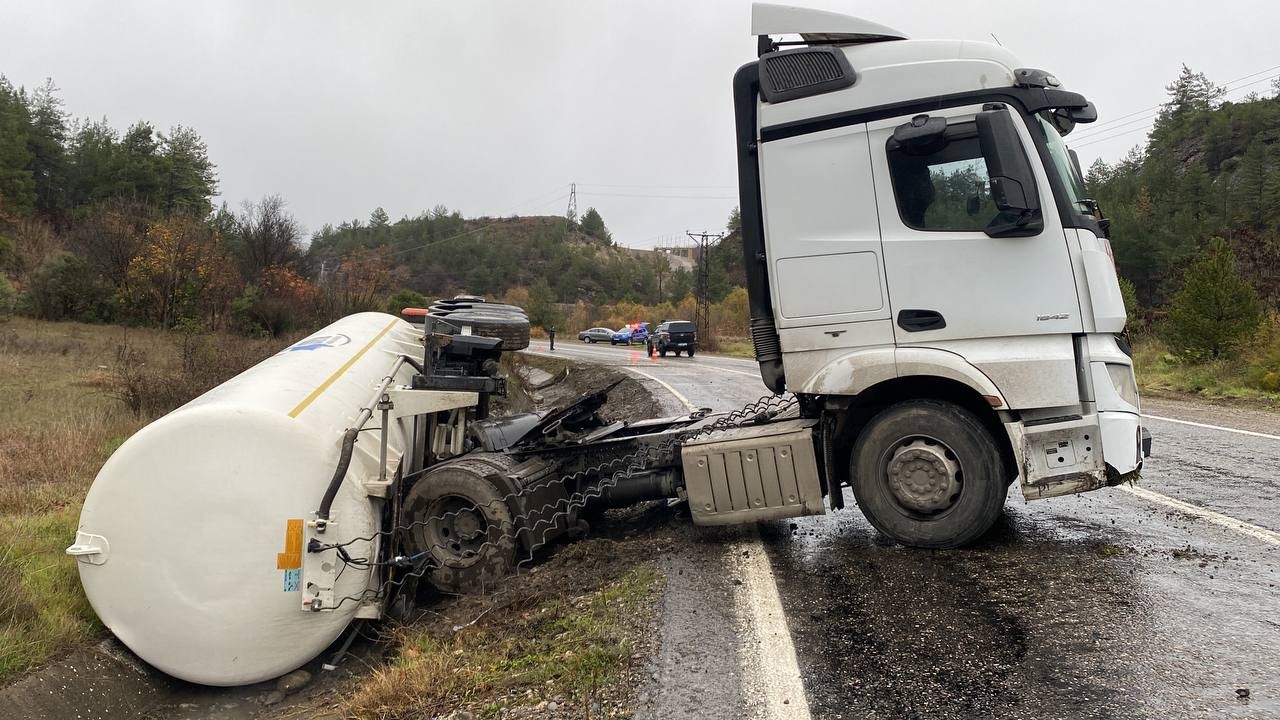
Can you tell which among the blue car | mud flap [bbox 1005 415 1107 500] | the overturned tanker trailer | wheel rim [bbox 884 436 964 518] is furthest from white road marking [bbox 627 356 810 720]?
the blue car

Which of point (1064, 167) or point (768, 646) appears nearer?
point (768, 646)

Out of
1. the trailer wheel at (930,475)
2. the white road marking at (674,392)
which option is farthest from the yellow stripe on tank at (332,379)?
the white road marking at (674,392)

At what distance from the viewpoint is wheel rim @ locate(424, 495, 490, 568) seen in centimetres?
538

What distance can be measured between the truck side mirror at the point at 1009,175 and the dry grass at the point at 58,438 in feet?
19.8

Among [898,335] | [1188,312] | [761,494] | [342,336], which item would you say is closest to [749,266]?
[898,335]

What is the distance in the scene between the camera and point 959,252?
4512 mm

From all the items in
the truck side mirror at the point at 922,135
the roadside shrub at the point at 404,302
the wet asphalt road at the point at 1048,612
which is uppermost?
the roadside shrub at the point at 404,302

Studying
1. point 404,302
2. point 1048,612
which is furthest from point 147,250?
point 1048,612

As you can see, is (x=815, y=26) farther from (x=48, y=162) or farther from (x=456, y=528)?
(x=48, y=162)

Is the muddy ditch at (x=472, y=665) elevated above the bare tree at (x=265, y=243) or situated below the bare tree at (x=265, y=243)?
below

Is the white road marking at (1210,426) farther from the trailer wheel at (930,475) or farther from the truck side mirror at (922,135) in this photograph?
the truck side mirror at (922,135)

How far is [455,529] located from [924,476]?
3204 mm

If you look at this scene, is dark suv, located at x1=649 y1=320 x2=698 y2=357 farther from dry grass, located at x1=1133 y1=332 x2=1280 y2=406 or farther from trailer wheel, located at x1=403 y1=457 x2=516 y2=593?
trailer wheel, located at x1=403 y1=457 x2=516 y2=593

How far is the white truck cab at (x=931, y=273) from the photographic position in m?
4.33
